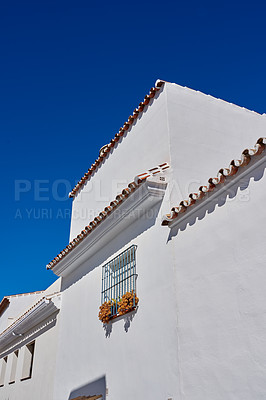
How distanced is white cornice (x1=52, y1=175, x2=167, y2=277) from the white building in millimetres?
23

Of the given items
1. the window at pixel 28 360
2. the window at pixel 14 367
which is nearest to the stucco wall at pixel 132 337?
the window at pixel 28 360

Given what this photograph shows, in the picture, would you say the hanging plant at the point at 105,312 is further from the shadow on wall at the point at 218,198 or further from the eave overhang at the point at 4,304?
the eave overhang at the point at 4,304

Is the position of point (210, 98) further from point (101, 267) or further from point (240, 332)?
point (240, 332)

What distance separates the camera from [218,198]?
5.00 m

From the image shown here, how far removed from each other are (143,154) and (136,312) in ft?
9.93

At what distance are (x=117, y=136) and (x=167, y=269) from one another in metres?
4.28

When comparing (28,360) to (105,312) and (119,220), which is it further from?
(119,220)

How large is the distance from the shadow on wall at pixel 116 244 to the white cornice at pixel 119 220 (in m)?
0.07

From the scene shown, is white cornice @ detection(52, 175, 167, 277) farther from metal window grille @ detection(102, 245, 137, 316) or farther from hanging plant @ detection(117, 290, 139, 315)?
hanging plant @ detection(117, 290, 139, 315)

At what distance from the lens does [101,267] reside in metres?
7.89

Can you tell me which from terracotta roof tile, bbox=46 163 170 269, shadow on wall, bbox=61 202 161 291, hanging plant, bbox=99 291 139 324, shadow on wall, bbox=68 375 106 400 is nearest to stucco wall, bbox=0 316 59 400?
shadow on wall, bbox=61 202 161 291

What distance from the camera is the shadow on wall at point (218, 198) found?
448cm

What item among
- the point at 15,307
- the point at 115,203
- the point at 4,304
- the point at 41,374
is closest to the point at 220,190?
the point at 115,203

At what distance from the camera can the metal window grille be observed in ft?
21.8
